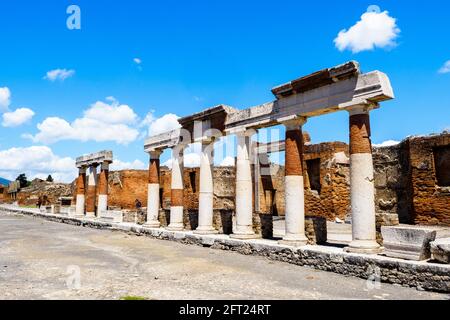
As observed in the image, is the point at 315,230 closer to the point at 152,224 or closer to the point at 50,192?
the point at 152,224

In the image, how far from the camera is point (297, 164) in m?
9.96

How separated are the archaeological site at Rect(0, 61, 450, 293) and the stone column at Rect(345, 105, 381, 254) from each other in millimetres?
23

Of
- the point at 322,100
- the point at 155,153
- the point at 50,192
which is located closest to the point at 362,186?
the point at 322,100

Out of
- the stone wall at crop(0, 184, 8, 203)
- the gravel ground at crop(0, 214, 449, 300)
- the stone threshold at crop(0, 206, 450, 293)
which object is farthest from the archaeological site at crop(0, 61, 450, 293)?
the stone wall at crop(0, 184, 8, 203)

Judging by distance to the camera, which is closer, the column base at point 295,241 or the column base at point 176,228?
the column base at point 295,241

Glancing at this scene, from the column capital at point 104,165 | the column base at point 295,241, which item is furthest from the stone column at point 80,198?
the column base at point 295,241

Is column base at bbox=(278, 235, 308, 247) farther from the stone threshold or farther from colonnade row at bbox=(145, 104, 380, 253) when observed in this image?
the stone threshold

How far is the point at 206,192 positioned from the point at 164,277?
243 inches

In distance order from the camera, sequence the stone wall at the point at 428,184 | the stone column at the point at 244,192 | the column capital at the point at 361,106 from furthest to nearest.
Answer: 1. the stone wall at the point at 428,184
2. the stone column at the point at 244,192
3. the column capital at the point at 361,106

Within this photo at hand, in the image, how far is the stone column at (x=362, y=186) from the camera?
8.06m

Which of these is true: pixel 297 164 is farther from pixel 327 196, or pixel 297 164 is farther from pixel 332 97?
pixel 327 196

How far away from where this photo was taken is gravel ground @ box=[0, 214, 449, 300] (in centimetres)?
580

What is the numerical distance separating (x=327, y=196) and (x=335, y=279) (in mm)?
12250

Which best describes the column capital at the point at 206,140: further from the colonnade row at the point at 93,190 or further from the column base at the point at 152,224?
the colonnade row at the point at 93,190
